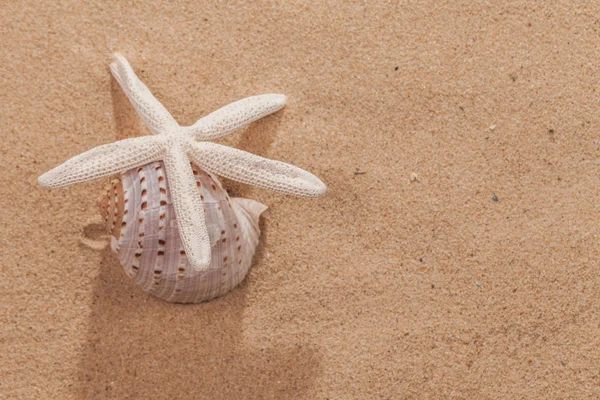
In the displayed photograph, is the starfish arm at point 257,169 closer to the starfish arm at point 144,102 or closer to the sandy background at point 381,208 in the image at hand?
the starfish arm at point 144,102

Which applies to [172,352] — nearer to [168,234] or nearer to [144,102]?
[168,234]

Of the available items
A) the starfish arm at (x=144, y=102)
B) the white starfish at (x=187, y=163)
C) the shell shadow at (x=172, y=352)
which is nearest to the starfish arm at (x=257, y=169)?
the white starfish at (x=187, y=163)

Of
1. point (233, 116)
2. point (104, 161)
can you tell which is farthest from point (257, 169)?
point (104, 161)

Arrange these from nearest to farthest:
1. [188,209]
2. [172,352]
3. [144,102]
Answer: [188,209] < [144,102] < [172,352]

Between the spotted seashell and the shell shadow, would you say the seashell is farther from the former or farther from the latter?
the shell shadow

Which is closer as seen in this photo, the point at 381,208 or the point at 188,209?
the point at 188,209

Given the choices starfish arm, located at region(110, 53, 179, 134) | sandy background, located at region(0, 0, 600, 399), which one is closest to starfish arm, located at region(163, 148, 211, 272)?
starfish arm, located at region(110, 53, 179, 134)

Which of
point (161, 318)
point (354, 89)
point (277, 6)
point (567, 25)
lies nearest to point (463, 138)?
point (354, 89)
